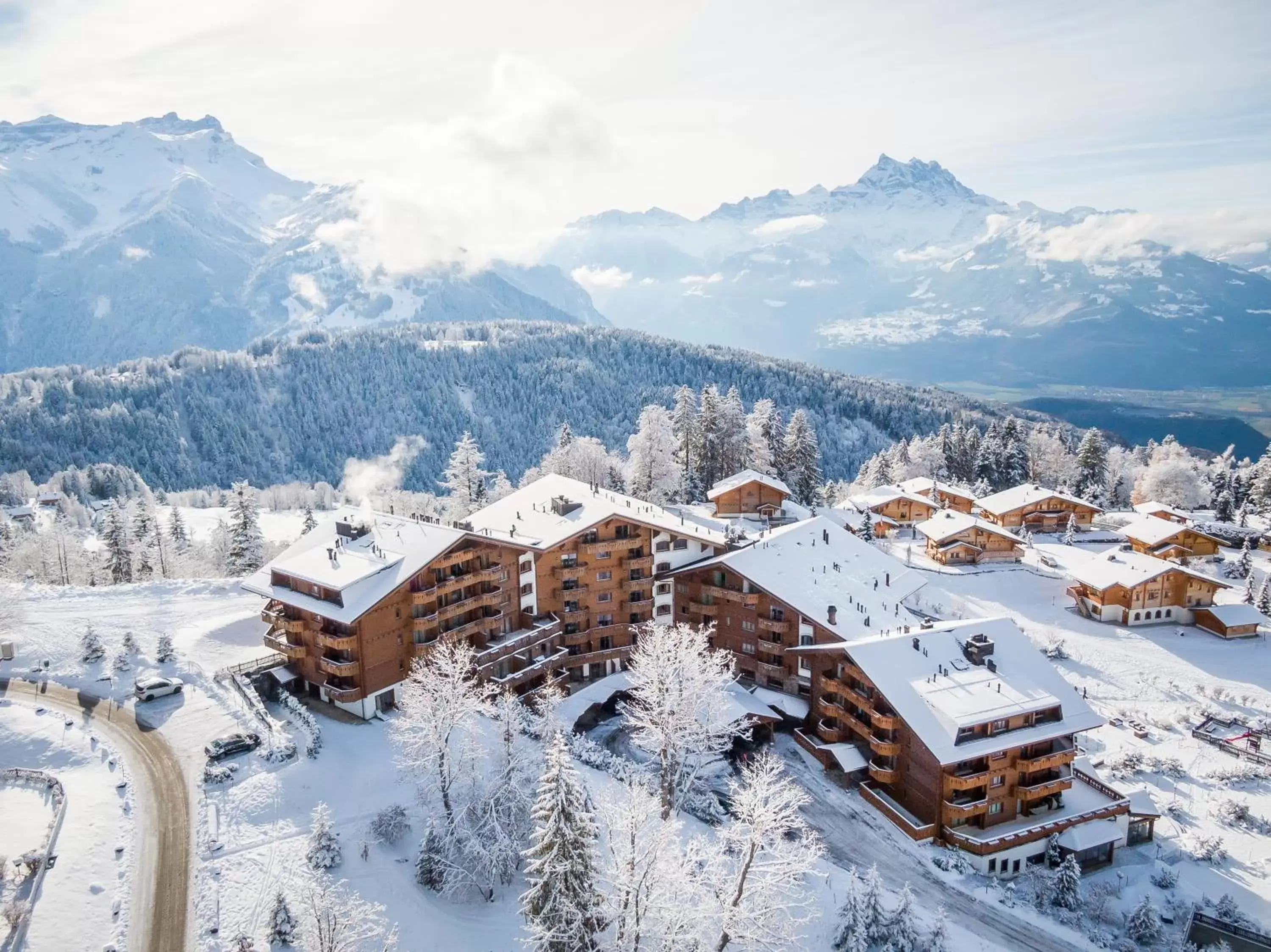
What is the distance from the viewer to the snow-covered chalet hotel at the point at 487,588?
53.0 metres

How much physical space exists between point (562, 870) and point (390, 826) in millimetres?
12773

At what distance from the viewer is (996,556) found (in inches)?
3846

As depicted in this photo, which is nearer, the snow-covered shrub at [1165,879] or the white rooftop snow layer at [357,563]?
the snow-covered shrub at [1165,879]

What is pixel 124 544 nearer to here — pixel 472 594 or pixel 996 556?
pixel 472 594

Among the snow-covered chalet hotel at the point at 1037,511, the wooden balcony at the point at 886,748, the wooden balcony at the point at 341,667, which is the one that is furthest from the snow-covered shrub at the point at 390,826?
the snow-covered chalet hotel at the point at 1037,511

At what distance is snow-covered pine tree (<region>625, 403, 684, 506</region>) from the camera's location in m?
109

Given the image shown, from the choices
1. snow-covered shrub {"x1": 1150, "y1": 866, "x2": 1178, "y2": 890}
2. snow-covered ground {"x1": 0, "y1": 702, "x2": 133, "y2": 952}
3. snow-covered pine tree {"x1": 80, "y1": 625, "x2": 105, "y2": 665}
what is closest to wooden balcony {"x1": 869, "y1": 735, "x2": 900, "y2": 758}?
snow-covered shrub {"x1": 1150, "y1": 866, "x2": 1178, "y2": 890}

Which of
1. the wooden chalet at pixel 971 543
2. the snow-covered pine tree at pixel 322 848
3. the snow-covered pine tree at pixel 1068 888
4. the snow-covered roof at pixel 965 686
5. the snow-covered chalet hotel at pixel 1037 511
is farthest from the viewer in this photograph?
the snow-covered chalet hotel at pixel 1037 511

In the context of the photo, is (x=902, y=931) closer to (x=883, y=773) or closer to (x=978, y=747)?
(x=978, y=747)

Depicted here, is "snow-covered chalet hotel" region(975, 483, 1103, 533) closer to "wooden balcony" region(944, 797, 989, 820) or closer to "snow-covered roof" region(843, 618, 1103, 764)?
"snow-covered roof" region(843, 618, 1103, 764)

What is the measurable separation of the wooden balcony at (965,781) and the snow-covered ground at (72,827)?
42.2m

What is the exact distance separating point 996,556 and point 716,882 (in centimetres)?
7419

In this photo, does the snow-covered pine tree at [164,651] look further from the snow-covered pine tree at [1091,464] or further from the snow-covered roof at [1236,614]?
the snow-covered pine tree at [1091,464]

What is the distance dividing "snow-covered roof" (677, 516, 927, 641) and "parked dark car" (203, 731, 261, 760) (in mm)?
32818
